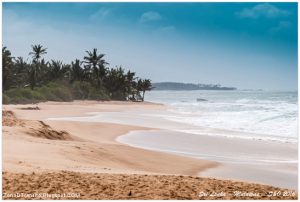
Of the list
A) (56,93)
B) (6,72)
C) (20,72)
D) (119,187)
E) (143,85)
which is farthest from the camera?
(143,85)

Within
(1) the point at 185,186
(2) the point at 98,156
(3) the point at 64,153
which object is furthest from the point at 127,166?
(1) the point at 185,186

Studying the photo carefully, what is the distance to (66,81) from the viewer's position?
66.1 meters

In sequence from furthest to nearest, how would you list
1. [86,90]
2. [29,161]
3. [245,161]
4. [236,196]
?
1. [86,90]
2. [245,161]
3. [29,161]
4. [236,196]

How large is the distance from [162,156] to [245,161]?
2575 mm

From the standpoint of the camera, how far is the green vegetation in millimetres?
51819

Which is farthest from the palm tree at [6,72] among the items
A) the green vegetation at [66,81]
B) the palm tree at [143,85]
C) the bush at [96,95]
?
the palm tree at [143,85]

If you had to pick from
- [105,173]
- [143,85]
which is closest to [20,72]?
[143,85]

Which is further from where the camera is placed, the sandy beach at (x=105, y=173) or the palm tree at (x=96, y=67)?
the palm tree at (x=96, y=67)

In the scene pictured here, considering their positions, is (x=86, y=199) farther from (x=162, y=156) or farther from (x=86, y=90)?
(x=86, y=90)

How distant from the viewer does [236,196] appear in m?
6.18

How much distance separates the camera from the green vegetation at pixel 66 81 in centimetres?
5182

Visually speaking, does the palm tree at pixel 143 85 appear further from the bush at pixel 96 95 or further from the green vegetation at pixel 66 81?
the bush at pixel 96 95

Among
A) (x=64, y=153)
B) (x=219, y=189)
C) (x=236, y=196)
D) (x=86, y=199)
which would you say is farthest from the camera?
(x=64, y=153)

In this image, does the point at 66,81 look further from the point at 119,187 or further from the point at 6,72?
the point at 119,187
